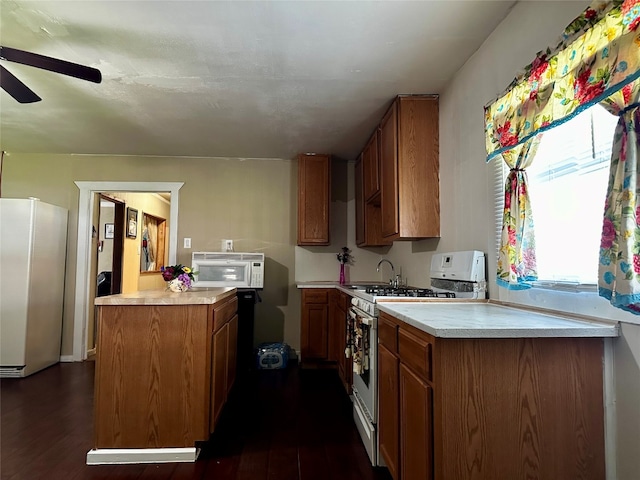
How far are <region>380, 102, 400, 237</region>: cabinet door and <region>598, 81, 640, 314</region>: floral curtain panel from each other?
1637 millimetres

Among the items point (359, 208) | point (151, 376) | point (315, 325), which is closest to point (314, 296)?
point (315, 325)

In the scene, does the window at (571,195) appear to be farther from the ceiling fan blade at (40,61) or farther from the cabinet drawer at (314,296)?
the cabinet drawer at (314,296)

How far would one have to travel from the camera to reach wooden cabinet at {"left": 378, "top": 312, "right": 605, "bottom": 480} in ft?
4.17

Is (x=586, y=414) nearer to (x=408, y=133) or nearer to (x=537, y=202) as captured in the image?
(x=537, y=202)

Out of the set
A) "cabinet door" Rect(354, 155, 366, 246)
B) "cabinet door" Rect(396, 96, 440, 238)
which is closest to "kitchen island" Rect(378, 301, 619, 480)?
"cabinet door" Rect(396, 96, 440, 238)

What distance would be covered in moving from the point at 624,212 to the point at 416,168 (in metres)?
1.73

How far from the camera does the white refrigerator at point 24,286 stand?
3564 mm

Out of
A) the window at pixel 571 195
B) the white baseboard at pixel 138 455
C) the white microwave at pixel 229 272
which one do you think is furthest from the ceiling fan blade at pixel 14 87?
the window at pixel 571 195

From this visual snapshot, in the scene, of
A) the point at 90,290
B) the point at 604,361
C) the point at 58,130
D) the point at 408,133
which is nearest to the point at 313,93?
the point at 408,133

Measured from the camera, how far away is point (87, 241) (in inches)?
171

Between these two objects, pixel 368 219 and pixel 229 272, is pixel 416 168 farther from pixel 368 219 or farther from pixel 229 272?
pixel 229 272

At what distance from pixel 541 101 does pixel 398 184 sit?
52.0 inches

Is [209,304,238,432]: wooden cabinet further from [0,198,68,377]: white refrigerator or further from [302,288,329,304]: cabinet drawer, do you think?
[0,198,68,377]: white refrigerator

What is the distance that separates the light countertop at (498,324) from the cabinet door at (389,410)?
30 cm
